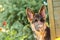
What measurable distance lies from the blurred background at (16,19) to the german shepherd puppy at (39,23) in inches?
1.3

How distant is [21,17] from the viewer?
4.61 feet

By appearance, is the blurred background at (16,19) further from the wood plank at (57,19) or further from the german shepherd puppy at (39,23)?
the wood plank at (57,19)

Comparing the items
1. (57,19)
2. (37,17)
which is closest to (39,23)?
(37,17)

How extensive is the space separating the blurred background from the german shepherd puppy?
33mm

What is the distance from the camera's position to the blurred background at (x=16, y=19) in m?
1.39

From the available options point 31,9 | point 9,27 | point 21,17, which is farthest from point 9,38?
point 31,9

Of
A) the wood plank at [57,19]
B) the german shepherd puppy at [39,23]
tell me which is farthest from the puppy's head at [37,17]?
the wood plank at [57,19]

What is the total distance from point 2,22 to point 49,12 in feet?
1.39

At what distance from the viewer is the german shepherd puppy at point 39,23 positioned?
1.37 m

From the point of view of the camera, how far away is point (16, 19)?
141 centimetres

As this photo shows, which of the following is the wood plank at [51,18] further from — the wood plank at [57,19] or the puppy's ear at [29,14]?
the puppy's ear at [29,14]

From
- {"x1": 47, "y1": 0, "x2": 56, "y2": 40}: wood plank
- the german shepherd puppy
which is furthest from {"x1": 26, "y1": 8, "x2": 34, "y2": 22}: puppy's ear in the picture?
{"x1": 47, "y1": 0, "x2": 56, "y2": 40}: wood plank

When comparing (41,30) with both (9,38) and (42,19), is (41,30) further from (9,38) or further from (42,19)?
(9,38)

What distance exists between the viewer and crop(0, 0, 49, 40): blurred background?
1.39 meters
